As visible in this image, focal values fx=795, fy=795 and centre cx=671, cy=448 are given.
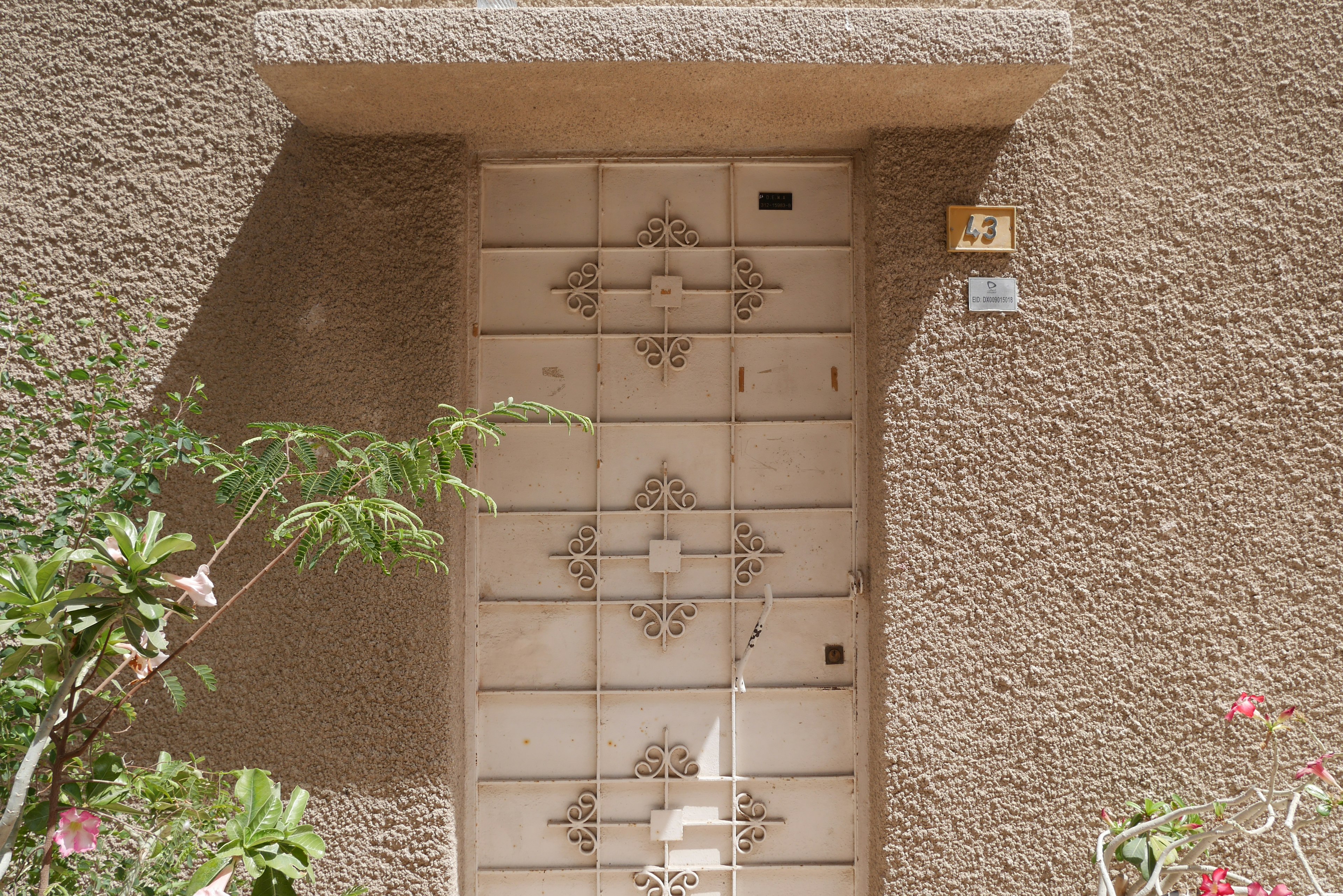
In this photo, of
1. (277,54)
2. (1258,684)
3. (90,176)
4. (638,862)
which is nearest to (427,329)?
(277,54)

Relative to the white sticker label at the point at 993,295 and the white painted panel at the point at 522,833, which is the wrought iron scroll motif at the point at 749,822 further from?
the white sticker label at the point at 993,295

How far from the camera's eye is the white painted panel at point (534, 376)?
2.85 m

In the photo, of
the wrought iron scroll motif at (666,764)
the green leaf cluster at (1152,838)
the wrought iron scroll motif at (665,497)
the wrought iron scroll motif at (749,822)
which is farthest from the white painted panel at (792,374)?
the green leaf cluster at (1152,838)

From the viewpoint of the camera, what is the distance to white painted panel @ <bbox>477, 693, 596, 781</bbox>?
2.79m

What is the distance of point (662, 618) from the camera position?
2.81 m

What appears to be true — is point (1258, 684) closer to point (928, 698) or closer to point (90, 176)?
point (928, 698)

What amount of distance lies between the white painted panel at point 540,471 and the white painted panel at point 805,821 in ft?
3.92

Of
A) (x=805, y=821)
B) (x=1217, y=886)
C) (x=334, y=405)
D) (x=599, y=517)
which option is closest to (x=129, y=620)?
(x=334, y=405)

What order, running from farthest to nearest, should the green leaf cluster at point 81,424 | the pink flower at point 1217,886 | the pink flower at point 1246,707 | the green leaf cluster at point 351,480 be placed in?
the pink flower at point 1246,707
the pink flower at point 1217,886
the green leaf cluster at point 81,424
the green leaf cluster at point 351,480

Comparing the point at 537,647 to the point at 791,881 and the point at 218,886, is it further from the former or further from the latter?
the point at 218,886

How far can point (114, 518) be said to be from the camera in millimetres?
1496

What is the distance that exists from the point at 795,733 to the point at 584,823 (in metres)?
0.80

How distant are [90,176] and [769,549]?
2.65m

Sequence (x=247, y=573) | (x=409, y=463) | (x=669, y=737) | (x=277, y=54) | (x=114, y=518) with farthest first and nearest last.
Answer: (x=669, y=737) → (x=247, y=573) → (x=277, y=54) → (x=409, y=463) → (x=114, y=518)
